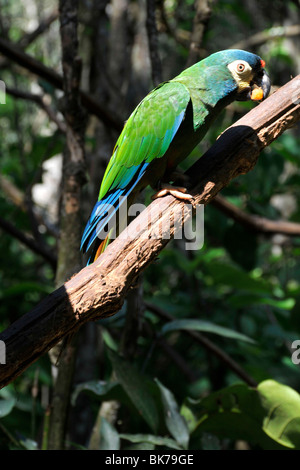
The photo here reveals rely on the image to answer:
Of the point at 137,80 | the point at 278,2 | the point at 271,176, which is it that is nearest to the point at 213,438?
the point at 271,176

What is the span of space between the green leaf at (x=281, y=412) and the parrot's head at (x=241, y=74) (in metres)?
0.85

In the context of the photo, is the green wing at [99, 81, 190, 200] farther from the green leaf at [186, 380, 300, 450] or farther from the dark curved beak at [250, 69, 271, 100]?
the green leaf at [186, 380, 300, 450]

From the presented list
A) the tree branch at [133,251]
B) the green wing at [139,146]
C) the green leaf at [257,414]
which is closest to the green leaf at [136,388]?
the green leaf at [257,414]

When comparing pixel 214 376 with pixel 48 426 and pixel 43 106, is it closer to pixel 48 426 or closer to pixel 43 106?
pixel 48 426

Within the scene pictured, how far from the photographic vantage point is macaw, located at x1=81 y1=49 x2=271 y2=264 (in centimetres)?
142

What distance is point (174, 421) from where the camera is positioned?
5.19ft

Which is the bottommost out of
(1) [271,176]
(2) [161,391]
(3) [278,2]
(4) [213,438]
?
(4) [213,438]

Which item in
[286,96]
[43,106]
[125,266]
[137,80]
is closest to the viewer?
[125,266]

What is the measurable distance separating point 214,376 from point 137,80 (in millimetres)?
1598

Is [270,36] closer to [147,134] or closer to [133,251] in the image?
[147,134]

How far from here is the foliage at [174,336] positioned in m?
1.58

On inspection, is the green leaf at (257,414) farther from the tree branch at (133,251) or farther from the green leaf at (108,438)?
the tree branch at (133,251)

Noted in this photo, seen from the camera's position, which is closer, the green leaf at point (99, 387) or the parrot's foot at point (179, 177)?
the parrot's foot at point (179, 177)

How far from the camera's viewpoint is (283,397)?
1.50 m
